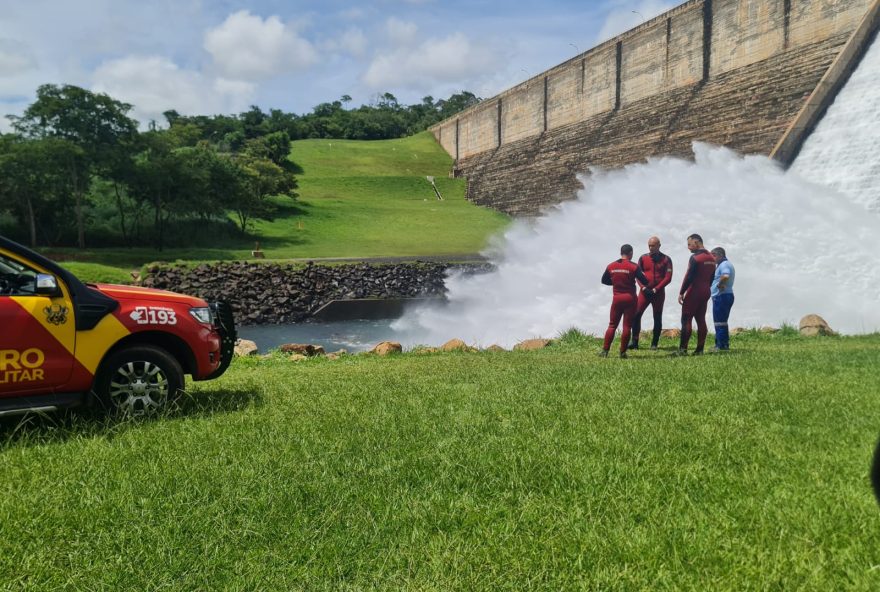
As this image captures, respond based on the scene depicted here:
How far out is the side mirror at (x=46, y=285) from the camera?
508cm

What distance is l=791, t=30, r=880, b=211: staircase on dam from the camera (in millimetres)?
20891

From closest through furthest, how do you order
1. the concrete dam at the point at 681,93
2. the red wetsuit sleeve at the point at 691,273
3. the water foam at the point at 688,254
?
1. the red wetsuit sleeve at the point at 691,273
2. the water foam at the point at 688,254
3. the concrete dam at the point at 681,93

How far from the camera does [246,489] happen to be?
12.4 ft

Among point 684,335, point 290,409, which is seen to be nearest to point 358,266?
point 684,335

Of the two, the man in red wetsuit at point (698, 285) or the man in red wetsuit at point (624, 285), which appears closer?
the man in red wetsuit at point (624, 285)

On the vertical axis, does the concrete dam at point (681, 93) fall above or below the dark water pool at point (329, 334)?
above

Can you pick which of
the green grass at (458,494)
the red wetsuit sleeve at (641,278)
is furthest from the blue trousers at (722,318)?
the green grass at (458,494)

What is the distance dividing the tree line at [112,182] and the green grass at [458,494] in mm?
33889

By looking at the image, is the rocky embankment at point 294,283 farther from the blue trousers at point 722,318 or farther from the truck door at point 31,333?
the truck door at point 31,333

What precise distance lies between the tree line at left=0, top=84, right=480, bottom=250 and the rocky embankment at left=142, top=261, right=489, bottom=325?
9.73 meters

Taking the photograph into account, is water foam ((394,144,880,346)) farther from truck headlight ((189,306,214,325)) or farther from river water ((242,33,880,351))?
truck headlight ((189,306,214,325))

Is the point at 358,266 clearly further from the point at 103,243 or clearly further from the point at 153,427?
the point at 153,427

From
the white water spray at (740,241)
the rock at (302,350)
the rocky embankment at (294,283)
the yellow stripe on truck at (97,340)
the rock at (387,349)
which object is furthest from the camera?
the rocky embankment at (294,283)

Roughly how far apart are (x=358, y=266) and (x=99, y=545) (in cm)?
2890
